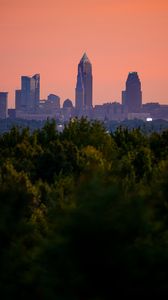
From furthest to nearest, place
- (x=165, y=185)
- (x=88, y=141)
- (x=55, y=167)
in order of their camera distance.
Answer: (x=88, y=141) < (x=55, y=167) < (x=165, y=185)

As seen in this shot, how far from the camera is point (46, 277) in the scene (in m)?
17.8

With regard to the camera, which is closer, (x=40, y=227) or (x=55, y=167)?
(x=40, y=227)

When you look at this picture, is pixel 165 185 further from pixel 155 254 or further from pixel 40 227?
pixel 155 254

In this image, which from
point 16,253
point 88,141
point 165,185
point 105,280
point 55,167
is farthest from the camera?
point 88,141

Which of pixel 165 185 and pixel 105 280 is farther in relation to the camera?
pixel 165 185

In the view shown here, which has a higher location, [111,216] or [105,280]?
[111,216]

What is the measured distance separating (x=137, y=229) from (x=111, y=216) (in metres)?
0.69

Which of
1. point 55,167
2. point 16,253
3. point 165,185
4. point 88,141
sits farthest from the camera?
point 88,141

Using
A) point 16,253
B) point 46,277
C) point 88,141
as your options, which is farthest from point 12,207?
point 88,141

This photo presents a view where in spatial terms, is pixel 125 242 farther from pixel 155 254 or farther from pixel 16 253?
pixel 16 253

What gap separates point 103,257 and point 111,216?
86 centimetres

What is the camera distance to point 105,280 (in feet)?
57.9

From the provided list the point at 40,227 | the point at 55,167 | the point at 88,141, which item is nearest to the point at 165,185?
the point at 40,227

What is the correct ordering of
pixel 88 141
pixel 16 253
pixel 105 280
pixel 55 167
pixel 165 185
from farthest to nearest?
pixel 88 141, pixel 55 167, pixel 165 185, pixel 16 253, pixel 105 280
